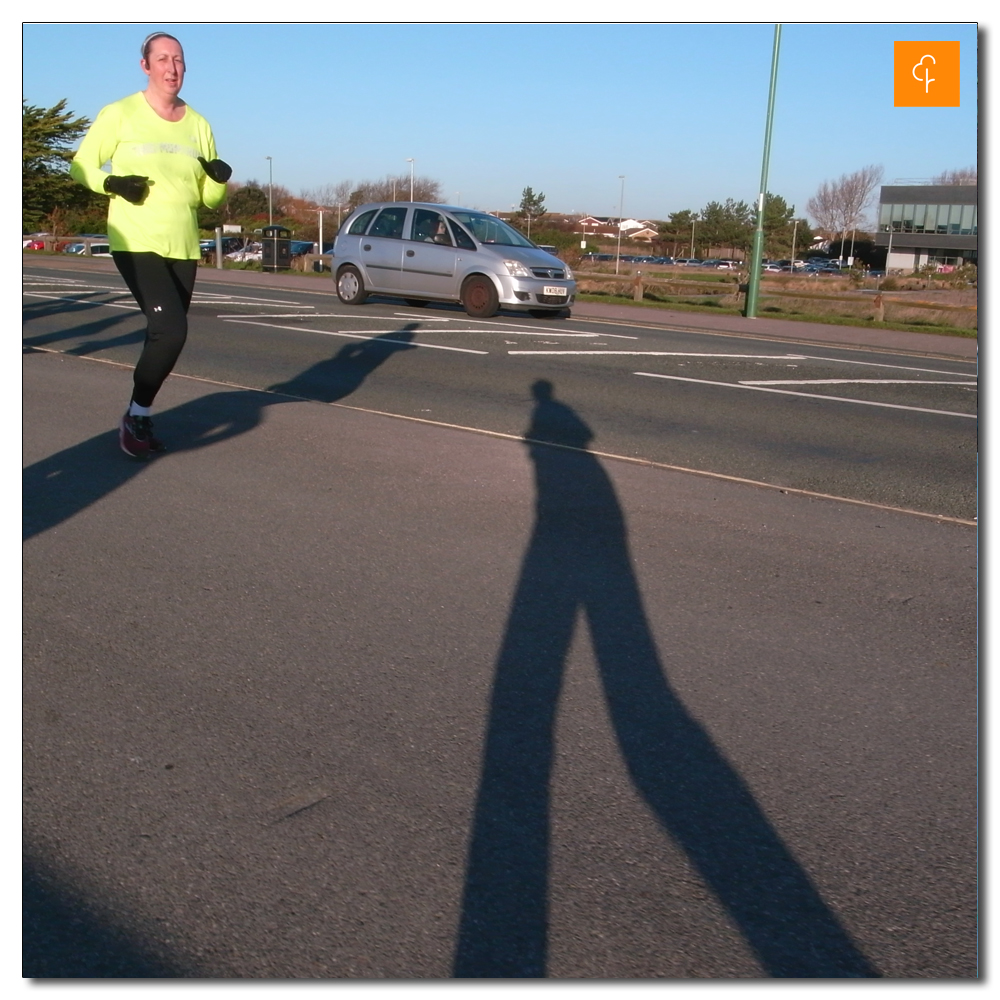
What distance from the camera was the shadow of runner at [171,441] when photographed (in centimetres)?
555

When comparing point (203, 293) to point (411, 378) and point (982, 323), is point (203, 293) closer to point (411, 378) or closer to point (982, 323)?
point (411, 378)

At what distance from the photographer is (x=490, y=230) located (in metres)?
18.9

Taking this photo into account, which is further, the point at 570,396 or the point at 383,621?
the point at 570,396

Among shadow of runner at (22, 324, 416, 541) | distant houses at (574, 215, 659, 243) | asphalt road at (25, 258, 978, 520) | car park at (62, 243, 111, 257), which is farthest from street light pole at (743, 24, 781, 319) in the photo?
distant houses at (574, 215, 659, 243)

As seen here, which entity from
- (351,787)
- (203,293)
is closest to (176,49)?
(351,787)

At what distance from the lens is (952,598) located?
14.9ft

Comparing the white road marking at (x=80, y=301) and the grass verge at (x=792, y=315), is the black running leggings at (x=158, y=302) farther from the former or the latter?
the grass verge at (x=792, y=315)

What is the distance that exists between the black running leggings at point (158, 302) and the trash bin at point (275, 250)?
29913 millimetres

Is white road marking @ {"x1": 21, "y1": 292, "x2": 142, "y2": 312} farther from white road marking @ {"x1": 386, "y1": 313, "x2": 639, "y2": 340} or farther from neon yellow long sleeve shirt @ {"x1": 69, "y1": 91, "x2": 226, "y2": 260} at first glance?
neon yellow long sleeve shirt @ {"x1": 69, "y1": 91, "x2": 226, "y2": 260}

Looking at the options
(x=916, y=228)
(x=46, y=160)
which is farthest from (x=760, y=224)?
(x=916, y=228)

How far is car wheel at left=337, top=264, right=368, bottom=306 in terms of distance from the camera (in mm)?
20062

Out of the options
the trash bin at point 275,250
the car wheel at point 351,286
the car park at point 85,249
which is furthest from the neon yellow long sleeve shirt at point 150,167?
the car park at point 85,249

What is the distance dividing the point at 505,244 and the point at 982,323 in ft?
53.3

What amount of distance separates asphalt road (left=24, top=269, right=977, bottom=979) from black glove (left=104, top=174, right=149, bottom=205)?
1464mm
